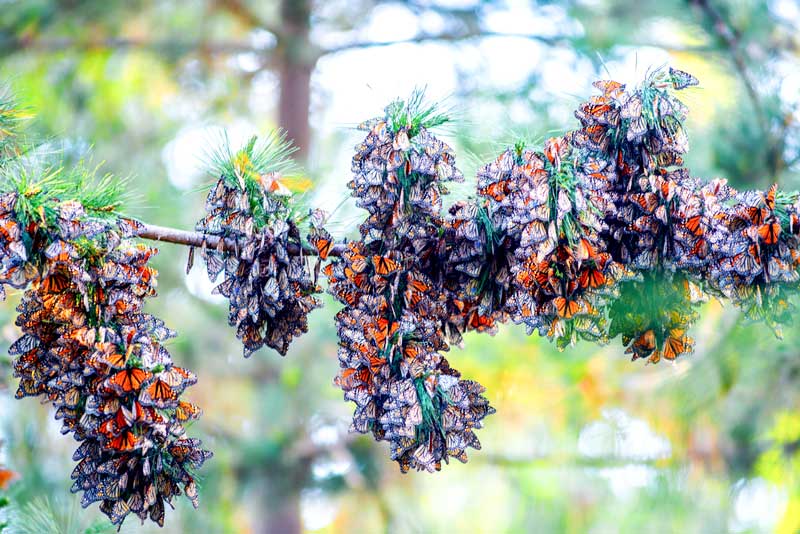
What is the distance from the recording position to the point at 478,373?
385 centimetres

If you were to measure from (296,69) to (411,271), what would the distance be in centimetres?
279

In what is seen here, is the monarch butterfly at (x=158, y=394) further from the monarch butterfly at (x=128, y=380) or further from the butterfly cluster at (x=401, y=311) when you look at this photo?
the butterfly cluster at (x=401, y=311)

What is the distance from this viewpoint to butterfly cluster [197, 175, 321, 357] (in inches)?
44.4

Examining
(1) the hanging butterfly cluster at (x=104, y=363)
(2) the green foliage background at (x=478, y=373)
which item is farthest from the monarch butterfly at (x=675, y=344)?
(2) the green foliage background at (x=478, y=373)

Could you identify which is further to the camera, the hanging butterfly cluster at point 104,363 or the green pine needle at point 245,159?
the green pine needle at point 245,159

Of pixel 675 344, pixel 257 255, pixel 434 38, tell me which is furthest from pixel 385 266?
pixel 434 38

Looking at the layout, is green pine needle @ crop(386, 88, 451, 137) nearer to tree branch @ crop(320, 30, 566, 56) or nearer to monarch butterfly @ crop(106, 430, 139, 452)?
monarch butterfly @ crop(106, 430, 139, 452)

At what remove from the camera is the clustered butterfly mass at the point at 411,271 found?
104 centimetres

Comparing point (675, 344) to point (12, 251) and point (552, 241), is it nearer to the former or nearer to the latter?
point (552, 241)

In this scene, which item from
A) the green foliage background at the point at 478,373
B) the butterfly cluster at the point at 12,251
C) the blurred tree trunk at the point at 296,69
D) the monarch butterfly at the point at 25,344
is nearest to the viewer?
the butterfly cluster at the point at 12,251

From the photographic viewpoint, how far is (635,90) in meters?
1.13

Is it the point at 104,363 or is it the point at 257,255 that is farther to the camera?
the point at 257,255

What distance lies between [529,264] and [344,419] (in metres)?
2.83

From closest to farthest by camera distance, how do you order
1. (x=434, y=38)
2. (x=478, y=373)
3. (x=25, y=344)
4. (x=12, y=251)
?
(x=12, y=251) → (x=25, y=344) → (x=434, y=38) → (x=478, y=373)
